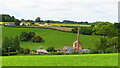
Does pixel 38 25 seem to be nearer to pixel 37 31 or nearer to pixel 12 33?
pixel 37 31

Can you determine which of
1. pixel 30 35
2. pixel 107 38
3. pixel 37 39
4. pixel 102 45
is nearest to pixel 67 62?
pixel 107 38

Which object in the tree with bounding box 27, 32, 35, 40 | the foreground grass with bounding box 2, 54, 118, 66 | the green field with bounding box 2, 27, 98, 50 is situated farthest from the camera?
the tree with bounding box 27, 32, 35, 40

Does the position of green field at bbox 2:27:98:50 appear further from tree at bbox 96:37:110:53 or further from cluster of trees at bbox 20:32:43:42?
tree at bbox 96:37:110:53

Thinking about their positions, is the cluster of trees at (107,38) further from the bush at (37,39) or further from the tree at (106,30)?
the bush at (37,39)

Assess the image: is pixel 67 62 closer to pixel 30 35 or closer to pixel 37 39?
pixel 37 39

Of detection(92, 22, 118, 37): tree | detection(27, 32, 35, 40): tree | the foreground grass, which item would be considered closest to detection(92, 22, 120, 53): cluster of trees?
detection(92, 22, 118, 37): tree

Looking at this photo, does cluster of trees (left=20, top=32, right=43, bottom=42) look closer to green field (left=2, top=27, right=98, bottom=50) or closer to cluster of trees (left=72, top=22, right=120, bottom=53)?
green field (left=2, top=27, right=98, bottom=50)

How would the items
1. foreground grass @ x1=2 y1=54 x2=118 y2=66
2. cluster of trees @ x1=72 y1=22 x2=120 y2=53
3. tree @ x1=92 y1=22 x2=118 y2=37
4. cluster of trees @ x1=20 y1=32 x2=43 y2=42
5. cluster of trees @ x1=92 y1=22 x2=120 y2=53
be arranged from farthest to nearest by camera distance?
1. cluster of trees @ x1=20 y1=32 x2=43 y2=42
2. tree @ x1=92 y1=22 x2=118 y2=37
3. cluster of trees @ x1=92 y1=22 x2=120 y2=53
4. cluster of trees @ x1=72 y1=22 x2=120 y2=53
5. foreground grass @ x1=2 y1=54 x2=118 y2=66

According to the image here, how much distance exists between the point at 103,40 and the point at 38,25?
51.8 metres

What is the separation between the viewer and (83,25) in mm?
92188

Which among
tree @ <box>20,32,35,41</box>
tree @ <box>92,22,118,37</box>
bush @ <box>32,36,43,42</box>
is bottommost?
bush @ <box>32,36,43,42</box>

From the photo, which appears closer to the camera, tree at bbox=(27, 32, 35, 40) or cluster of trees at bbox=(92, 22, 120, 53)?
cluster of trees at bbox=(92, 22, 120, 53)

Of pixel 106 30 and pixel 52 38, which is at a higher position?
pixel 106 30

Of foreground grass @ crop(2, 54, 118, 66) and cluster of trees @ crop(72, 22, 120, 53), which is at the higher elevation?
foreground grass @ crop(2, 54, 118, 66)
